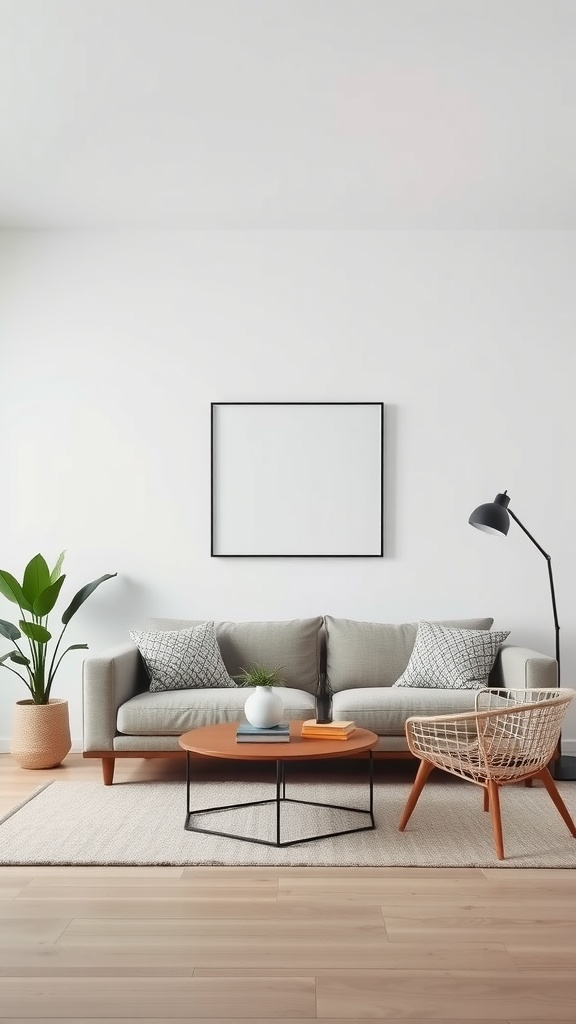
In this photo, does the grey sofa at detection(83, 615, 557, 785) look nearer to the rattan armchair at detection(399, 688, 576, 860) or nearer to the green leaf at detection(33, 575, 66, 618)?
the green leaf at detection(33, 575, 66, 618)

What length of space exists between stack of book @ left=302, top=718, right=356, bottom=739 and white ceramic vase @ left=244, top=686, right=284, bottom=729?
13cm

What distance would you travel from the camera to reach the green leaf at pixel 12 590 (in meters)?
4.77

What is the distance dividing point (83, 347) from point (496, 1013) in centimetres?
421

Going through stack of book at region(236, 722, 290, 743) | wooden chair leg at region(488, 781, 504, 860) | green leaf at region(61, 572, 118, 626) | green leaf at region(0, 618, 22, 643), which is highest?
green leaf at region(61, 572, 118, 626)

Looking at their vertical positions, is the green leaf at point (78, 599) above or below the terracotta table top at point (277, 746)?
above

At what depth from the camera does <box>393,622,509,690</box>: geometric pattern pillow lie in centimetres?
450

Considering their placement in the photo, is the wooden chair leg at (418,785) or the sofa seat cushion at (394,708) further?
the sofa seat cushion at (394,708)

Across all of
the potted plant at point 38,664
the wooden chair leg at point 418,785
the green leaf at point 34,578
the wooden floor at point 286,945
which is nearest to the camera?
the wooden floor at point 286,945

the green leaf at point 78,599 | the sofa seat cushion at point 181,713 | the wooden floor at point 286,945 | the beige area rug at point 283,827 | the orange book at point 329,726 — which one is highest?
the green leaf at point 78,599

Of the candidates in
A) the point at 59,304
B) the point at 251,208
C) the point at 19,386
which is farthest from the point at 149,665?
the point at 251,208

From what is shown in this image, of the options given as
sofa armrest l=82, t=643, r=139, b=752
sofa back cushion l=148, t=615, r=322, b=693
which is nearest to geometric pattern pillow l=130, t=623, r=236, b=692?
sofa back cushion l=148, t=615, r=322, b=693

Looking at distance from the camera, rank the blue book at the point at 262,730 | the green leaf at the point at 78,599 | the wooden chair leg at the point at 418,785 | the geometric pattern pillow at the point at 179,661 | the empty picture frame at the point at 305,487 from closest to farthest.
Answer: the wooden chair leg at the point at 418,785 → the blue book at the point at 262,730 → the geometric pattern pillow at the point at 179,661 → the green leaf at the point at 78,599 → the empty picture frame at the point at 305,487

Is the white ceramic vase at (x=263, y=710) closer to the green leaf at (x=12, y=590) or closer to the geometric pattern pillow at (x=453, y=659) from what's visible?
the geometric pattern pillow at (x=453, y=659)

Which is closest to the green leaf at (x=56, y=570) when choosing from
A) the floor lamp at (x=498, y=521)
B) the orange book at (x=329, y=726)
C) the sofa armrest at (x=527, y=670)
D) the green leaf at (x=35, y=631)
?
the green leaf at (x=35, y=631)
